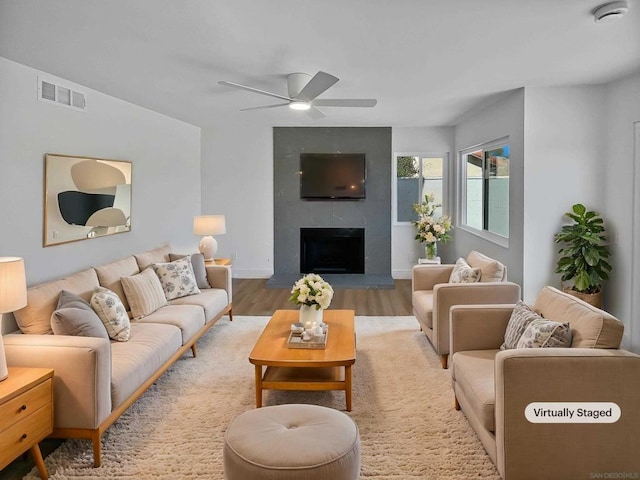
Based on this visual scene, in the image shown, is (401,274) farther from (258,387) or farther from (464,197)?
(258,387)

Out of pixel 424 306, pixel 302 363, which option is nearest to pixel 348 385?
pixel 302 363

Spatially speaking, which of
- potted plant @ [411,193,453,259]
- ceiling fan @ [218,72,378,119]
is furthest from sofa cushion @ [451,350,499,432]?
potted plant @ [411,193,453,259]

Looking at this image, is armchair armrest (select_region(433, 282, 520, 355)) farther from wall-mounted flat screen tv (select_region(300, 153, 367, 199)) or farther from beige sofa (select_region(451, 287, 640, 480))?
wall-mounted flat screen tv (select_region(300, 153, 367, 199))

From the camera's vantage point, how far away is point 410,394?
3566mm

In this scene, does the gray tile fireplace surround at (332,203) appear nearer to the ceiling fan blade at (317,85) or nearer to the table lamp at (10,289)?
the ceiling fan blade at (317,85)

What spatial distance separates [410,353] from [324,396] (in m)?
1.25

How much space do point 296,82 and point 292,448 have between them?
3.21 m

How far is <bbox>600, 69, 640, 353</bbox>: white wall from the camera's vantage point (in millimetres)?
4492

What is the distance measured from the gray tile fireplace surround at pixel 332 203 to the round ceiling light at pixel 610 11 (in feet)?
17.3

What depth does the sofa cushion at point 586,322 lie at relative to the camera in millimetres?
2447

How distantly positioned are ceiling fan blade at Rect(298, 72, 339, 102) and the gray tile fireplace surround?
3.77m

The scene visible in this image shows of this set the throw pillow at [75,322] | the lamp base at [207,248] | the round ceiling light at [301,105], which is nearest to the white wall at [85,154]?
the lamp base at [207,248]

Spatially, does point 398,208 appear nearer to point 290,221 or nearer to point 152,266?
point 290,221

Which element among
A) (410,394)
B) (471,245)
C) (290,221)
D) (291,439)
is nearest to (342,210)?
(290,221)
